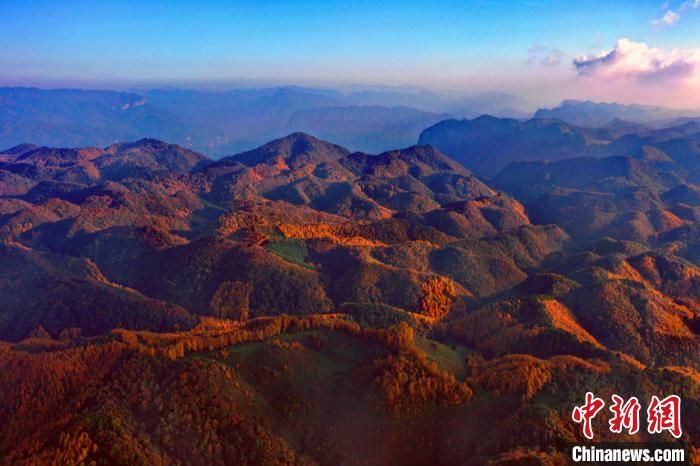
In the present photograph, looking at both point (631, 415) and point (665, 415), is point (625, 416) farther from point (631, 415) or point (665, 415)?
point (665, 415)

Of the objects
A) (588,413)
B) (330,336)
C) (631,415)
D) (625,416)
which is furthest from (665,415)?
(330,336)

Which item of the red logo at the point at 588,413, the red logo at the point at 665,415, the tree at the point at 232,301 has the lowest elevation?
the tree at the point at 232,301

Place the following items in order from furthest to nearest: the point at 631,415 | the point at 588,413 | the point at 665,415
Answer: the point at 665,415 → the point at 631,415 → the point at 588,413

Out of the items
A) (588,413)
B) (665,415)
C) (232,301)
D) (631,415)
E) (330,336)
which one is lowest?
(232,301)

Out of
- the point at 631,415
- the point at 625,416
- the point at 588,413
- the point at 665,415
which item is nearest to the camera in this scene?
the point at 588,413

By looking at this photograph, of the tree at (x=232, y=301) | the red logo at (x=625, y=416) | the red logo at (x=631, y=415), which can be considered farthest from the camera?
the tree at (x=232, y=301)

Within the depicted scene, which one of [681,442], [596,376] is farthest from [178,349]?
[681,442]

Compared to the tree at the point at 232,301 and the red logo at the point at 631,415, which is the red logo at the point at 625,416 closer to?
the red logo at the point at 631,415

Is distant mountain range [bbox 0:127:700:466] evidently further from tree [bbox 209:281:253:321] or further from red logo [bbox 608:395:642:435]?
red logo [bbox 608:395:642:435]

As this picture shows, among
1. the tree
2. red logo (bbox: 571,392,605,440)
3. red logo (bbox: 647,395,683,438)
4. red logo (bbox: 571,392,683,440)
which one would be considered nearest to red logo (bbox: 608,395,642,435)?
red logo (bbox: 571,392,683,440)

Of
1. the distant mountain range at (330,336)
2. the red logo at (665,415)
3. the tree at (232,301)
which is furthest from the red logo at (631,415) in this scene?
the tree at (232,301)

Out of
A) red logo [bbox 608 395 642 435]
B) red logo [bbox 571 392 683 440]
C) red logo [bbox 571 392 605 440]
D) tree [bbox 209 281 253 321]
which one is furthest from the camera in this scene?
tree [bbox 209 281 253 321]
